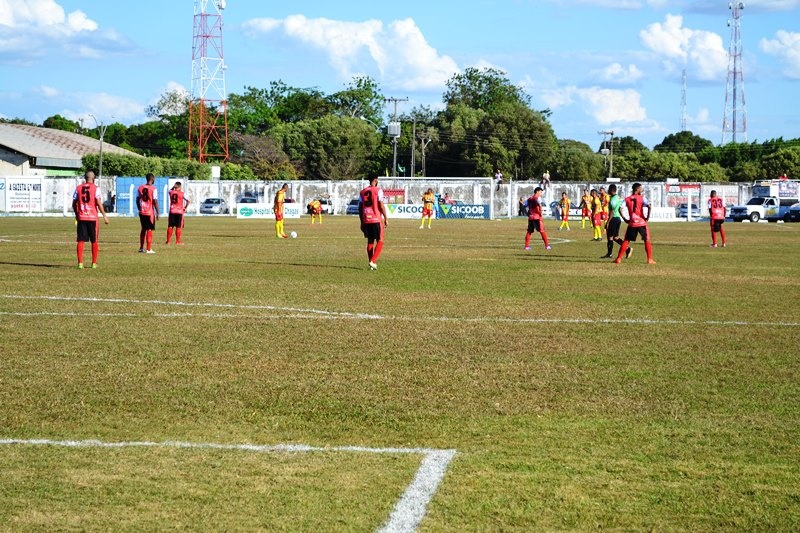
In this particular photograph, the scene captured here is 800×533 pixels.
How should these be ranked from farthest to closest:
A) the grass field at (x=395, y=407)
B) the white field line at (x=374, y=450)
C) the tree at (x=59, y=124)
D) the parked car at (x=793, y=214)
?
1. the tree at (x=59, y=124)
2. the parked car at (x=793, y=214)
3. the white field line at (x=374, y=450)
4. the grass field at (x=395, y=407)

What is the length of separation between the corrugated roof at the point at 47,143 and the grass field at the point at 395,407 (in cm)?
7847

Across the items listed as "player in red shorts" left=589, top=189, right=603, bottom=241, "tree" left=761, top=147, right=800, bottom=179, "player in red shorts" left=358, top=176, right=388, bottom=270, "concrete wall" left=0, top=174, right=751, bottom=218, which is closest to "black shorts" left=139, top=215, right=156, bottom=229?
"player in red shorts" left=358, top=176, right=388, bottom=270

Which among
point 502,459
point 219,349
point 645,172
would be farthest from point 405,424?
point 645,172

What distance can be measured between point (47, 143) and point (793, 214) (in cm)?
6391

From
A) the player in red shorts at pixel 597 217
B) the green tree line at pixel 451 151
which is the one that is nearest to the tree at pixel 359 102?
the green tree line at pixel 451 151

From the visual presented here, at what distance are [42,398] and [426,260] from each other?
18.3 m

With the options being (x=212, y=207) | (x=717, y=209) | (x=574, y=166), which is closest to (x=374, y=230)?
(x=717, y=209)

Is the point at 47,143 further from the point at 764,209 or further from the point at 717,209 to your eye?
the point at 717,209

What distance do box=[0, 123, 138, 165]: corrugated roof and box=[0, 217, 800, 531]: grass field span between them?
7847 cm

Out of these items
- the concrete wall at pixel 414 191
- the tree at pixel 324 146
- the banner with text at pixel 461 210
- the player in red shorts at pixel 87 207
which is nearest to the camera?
the player in red shorts at pixel 87 207

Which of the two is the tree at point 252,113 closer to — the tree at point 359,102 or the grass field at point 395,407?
the tree at point 359,102

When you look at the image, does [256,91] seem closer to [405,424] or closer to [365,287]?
[365,287]

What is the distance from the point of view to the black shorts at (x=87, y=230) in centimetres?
2188

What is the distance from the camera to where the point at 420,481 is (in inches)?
239
